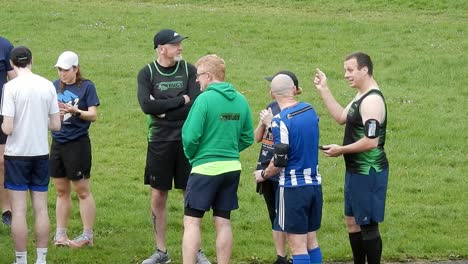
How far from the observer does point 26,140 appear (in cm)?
857

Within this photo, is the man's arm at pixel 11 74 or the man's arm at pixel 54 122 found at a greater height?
the man's arm at pixel 11 74

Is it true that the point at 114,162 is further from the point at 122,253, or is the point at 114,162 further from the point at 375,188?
the point at 375,188

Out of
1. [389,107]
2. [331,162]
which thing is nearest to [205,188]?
[331,162]

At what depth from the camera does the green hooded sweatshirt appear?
316 inches

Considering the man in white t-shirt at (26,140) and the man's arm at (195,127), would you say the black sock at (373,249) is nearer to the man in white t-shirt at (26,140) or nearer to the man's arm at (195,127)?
the man's arm at (195,127)

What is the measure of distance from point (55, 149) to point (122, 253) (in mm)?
1252

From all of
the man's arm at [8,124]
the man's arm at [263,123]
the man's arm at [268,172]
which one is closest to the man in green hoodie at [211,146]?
the man's arm at [268,172]

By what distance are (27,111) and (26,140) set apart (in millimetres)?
264

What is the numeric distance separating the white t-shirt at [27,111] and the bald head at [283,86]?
2087 millimetres

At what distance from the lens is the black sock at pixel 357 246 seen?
8547 millimetres

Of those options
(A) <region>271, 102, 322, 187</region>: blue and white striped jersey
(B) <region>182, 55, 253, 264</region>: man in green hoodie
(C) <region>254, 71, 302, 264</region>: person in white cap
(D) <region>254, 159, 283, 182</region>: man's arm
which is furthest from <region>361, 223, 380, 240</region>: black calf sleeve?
(B) <region>182, 55, 253, 264</region>: man in green hoodie

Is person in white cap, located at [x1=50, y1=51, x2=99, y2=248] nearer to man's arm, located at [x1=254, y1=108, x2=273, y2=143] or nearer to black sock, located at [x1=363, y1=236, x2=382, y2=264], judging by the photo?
man's arm, located at [x1=254, y1=108, x2=273, y2=143]

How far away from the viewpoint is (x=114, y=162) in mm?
13656

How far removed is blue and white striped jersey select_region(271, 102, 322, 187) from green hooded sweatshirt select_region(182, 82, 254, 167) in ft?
1.21
